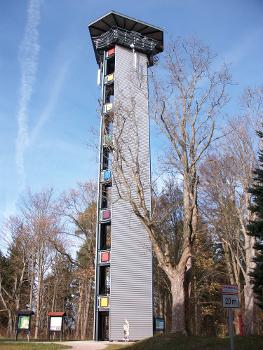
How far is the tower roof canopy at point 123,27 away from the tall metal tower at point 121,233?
0.28 ft

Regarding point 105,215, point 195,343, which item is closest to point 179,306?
point 195,343

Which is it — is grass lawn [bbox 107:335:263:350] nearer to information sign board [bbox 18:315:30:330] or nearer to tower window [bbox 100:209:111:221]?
information sign board [bbox 18:315:30:330]

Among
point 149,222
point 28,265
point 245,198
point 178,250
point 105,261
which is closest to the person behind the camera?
point 149,222

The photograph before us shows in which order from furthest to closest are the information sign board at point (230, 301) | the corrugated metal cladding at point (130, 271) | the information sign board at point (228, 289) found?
1. the corrugated metal cladding at point (130, 271)
2. the information sign board at point (228, 289)
3. the information sign board at point (230, 301)

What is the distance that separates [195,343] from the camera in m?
13.6

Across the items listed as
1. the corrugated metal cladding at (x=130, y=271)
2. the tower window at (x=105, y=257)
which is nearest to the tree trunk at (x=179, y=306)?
the corrugated metal cladding at (x=130, y=271)

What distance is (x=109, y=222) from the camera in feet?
94.5

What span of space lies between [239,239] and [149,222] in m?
11.1

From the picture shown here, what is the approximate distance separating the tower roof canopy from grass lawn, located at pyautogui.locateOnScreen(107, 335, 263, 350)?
88.3 feet

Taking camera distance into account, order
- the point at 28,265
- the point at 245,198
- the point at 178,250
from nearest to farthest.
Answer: the point at 245,198 → the point at 178,250 → the point at 28,265

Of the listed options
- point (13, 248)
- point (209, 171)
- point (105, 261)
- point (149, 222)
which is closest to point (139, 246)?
point (105, 261)

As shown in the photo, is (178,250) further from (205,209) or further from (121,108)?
(121,108)

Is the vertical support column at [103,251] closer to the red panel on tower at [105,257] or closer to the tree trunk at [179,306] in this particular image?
the red panel on tower at [105,257]

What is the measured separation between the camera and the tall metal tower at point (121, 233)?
26297 mm
